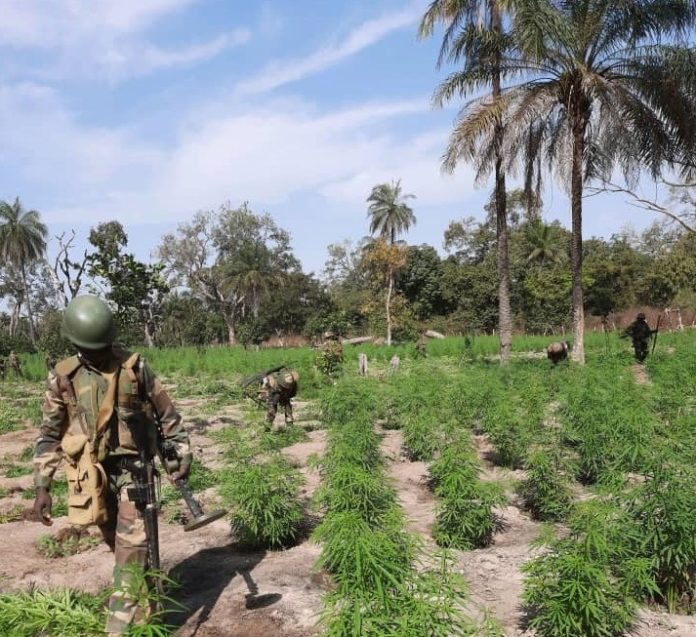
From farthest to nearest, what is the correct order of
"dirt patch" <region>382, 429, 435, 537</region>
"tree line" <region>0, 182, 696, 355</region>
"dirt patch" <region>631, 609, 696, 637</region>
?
"tree line" <region>0, 182, 696, 355</region> < "dirt patch" <region>382, 429, 435, 537</region> < "dirt patch" <region>631, 609, 696, 637</region>

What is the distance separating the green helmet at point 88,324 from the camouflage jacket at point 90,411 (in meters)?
0.17

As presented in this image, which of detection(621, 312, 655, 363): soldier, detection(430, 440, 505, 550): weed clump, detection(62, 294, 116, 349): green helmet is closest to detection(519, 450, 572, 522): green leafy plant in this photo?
detection(430, 440, 505, 550): weed clump

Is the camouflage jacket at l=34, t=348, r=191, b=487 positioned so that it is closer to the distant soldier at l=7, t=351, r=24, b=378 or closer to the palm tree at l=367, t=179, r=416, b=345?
the distant soldier at l=7, t=351, r=24, b=378

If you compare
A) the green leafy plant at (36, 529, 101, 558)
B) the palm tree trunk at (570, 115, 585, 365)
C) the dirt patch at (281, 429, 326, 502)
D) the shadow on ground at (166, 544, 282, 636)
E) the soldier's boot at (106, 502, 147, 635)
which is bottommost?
the shadow on ground at (166, 544, 282, 636)

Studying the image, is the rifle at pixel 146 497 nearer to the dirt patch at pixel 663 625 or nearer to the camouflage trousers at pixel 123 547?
the camouflage trousers at pixel 123 547

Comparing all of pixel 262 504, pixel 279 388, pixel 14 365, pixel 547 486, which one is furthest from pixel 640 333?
→ pixel 14 365

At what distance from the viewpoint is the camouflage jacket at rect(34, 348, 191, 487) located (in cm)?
334

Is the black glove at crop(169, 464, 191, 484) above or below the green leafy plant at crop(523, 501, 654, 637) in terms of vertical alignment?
above

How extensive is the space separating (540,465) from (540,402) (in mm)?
2414

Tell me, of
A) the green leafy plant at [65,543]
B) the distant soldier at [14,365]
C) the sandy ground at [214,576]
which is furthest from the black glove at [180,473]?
the distant soldier at [14,365]

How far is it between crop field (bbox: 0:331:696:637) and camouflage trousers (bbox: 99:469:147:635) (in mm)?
141

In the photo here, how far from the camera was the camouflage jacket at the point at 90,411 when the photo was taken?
334 centimetres

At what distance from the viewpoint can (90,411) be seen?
3.34m

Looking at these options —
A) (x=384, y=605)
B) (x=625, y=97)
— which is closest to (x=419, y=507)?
(x=384, y=605)
